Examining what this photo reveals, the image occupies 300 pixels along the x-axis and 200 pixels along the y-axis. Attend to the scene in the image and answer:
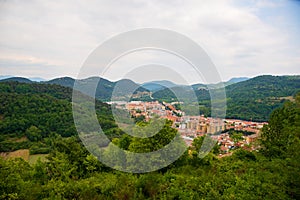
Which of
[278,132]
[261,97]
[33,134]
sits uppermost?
[261,97]

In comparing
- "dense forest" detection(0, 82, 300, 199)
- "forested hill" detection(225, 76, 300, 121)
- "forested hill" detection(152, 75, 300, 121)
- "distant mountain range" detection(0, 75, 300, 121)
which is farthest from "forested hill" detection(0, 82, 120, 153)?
"forested hill" detection(225, 76, 300, 121)

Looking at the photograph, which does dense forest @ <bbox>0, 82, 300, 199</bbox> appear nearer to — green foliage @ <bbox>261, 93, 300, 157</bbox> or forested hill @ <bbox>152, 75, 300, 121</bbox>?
green foliage @ <bbox>261, 93, 300, 157</bbox>

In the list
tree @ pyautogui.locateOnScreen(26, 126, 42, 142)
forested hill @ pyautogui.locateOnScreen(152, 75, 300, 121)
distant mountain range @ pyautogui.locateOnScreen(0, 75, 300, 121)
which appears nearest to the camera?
distant mountain range @ pyautogui.locateOnScreen(0, 75, 300, 121)

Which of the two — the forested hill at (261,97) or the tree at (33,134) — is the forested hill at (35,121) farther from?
the forested hill at (261,97)

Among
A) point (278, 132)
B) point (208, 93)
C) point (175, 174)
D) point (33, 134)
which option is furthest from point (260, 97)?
point (175, 174)

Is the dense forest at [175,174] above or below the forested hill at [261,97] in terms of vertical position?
below

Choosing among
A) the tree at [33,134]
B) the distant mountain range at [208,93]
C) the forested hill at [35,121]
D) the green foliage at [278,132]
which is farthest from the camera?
the tree at [33,134]

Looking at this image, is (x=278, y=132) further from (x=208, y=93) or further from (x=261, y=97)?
(x=261, y=97)

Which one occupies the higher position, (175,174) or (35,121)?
(35,121)

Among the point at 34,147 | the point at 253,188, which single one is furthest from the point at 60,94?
the point at 253,188

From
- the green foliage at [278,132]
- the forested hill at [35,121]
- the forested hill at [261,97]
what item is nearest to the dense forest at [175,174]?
the green foliage at [278,132]

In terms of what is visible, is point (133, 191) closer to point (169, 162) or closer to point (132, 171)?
point (132, 171)
